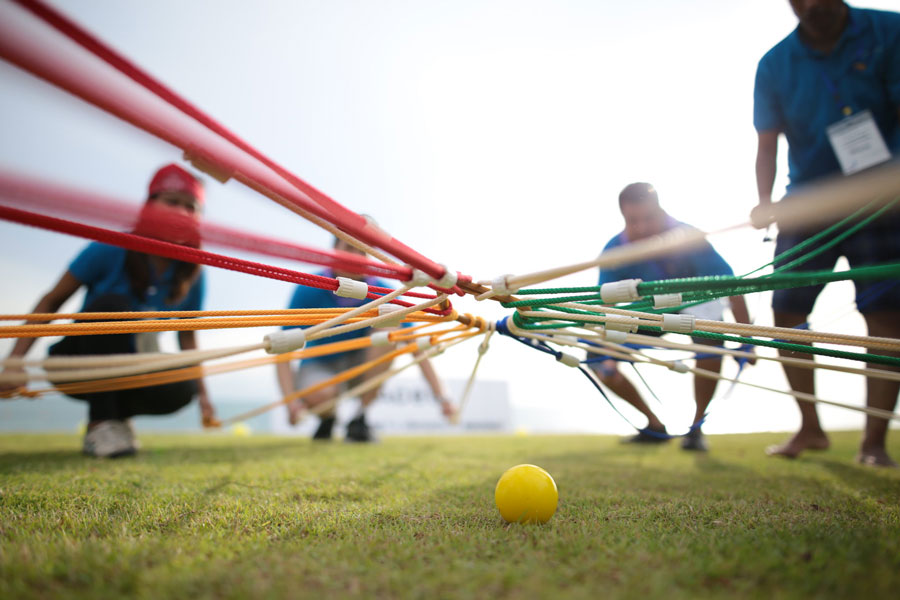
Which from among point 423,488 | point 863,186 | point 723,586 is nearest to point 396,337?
point 423,488

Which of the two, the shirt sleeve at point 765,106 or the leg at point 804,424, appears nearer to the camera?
the shirt sleeve at point 765,106

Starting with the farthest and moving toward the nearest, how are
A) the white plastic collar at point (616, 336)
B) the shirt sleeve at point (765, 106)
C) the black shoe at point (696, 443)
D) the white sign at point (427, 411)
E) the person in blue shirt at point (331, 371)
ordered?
the white sign at point (427, 411)
the person in blue shirt at point (331, 371)
the black shoe at point (696, 443)
the shirt sleeve at point (765, 106)
the white plastic collar at point (616, 336)

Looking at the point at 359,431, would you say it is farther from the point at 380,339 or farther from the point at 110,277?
the point at 380,339

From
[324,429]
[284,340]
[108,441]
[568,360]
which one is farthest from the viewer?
[324,429]

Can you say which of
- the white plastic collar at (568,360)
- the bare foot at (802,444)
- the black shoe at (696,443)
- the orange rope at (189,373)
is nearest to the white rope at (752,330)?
the white plastic collar at (568,360)

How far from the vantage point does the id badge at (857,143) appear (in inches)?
75.9

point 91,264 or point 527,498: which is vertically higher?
point 91,264

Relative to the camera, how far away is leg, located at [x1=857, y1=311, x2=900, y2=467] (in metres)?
2.14

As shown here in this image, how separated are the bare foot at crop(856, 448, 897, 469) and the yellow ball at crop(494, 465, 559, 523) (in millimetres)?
1842

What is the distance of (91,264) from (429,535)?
7.68 feet

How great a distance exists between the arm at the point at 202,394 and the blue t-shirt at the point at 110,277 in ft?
0.58

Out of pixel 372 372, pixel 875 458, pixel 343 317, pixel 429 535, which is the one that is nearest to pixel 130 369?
pixel 343 317

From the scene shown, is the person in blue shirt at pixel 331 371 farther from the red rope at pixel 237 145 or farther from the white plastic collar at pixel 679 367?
the red rope at pixel 237 145

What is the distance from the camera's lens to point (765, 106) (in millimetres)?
2121
